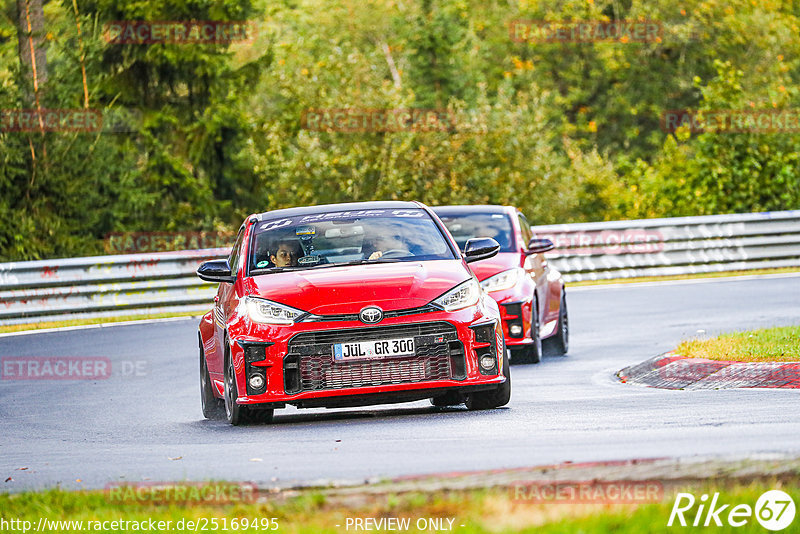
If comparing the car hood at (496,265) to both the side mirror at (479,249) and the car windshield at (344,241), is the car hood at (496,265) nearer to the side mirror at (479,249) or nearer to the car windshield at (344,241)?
the side mirror at (479,249)

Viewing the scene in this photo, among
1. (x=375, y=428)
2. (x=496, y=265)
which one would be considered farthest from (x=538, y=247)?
(x=375, y=428)

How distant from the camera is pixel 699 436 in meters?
8.27

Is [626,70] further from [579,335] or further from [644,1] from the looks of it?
[579,335]

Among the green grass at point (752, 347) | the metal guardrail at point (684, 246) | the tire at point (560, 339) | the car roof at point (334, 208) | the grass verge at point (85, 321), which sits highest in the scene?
the car roof at point (334, 208)

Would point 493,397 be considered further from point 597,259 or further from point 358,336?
point 597,259

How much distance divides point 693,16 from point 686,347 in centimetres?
4653

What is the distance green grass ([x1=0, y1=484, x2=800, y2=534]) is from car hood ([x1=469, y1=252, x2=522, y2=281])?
882cm

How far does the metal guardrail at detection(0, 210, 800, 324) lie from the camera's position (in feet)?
79.0

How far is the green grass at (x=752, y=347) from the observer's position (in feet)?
41.8

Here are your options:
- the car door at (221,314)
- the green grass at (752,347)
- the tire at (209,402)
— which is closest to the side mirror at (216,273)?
the car door at (221,314)

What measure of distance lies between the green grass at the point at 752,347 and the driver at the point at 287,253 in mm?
3862

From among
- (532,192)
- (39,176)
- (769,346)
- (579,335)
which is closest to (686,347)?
Answer: (769,346)

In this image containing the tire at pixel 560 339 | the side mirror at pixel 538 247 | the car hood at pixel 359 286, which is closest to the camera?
the car hood at pixel 359 286

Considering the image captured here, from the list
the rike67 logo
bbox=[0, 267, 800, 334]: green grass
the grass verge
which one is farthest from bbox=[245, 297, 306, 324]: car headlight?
bbox=[0, 267, 800, 334]: green grass
